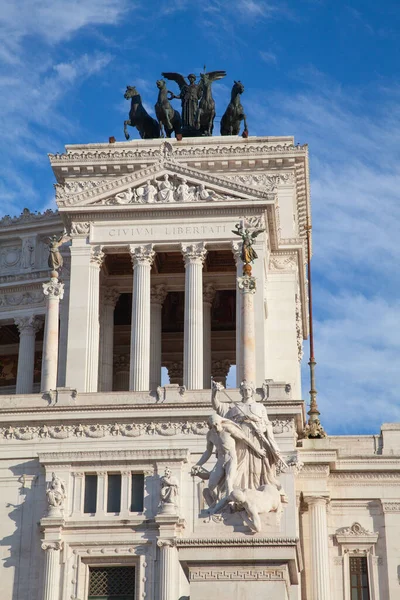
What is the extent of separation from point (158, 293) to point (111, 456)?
2103 centimetres

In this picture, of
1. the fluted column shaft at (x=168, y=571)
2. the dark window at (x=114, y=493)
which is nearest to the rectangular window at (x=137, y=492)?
the dark window at (x=114, y=493)

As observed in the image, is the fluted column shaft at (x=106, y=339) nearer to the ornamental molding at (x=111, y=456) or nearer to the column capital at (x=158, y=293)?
the column capital at (x=158, y=293)

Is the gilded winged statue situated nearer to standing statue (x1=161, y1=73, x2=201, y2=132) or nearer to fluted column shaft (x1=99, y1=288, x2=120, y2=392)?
standing statue (x1=161, y1=73, x2=201, y2=132)

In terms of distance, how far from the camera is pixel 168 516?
57781 mm

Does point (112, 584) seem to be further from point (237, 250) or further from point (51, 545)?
point (237, 250)

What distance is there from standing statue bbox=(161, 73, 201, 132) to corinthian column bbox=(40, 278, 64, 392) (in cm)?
1945

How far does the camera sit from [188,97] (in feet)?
286

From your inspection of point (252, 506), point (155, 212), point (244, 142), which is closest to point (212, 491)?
point (252, 506)

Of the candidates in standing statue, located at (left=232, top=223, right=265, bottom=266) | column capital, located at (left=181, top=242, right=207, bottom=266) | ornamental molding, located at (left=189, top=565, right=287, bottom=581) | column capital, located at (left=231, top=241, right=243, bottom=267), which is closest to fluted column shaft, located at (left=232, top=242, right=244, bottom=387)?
column capital, located at (left=231, top=241, right=243, bottom=267)

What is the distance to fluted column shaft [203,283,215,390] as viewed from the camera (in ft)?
251

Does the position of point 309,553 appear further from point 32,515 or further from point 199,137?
point 199,137

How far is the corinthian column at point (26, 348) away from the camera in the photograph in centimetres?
8125

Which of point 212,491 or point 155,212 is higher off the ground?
point 155,212

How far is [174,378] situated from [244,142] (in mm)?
15687
